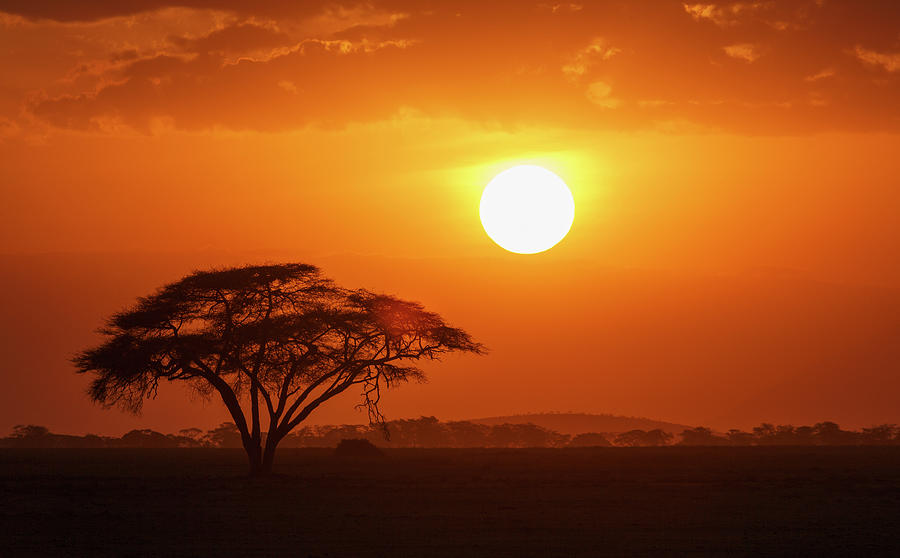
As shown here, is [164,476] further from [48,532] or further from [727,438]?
[727,438]

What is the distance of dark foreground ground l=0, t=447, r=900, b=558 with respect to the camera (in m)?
28.5

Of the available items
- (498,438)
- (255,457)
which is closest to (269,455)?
(255,457)

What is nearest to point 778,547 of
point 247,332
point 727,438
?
point 247,332

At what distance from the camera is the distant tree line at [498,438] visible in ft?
405

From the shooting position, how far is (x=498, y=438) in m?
138

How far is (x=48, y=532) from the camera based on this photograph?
103 feet

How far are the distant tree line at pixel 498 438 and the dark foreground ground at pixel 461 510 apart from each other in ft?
220

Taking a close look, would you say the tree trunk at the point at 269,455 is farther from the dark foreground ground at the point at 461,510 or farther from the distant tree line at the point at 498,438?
the distant tree line at the point at 498,438

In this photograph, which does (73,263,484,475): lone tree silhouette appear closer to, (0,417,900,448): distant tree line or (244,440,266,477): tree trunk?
(244,440,266,477): tree trunk

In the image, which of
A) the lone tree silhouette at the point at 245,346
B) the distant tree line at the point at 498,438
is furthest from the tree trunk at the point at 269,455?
the distant tree line at the point at 498,438

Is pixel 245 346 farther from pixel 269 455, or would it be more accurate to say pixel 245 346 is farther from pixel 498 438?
pixel 498 438

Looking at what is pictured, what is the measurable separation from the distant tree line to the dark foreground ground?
2642 inches

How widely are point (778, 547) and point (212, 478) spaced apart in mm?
29934

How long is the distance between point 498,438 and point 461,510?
101595mm
